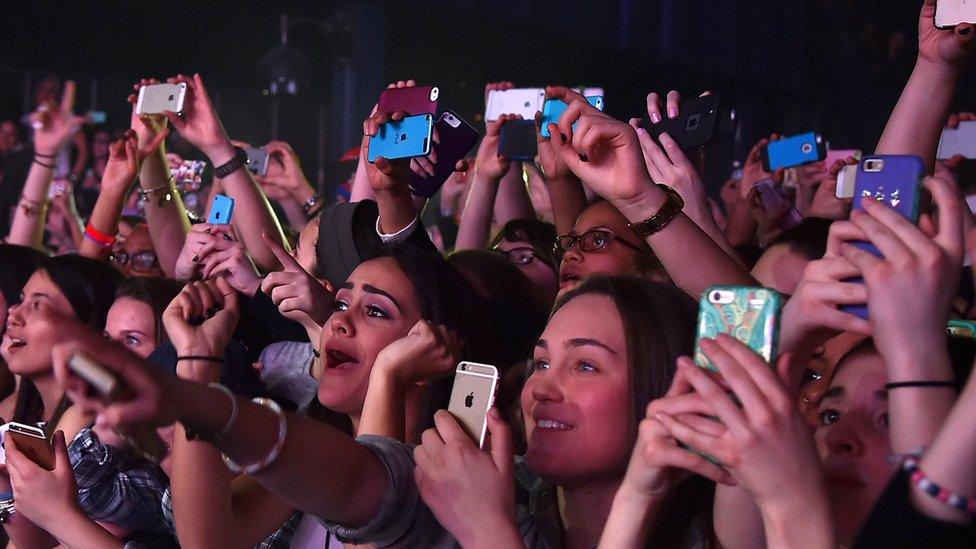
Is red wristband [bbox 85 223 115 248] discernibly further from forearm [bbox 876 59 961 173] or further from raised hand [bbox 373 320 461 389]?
forearm [bbox 876 59 961 173]

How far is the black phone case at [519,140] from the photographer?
10.5ft

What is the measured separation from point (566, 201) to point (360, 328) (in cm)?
99

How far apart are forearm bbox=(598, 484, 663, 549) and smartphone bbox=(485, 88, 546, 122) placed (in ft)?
6.76

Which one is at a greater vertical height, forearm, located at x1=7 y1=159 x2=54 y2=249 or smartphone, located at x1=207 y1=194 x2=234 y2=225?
smartphone, located at x1=207 y1=194 x2=234 y2=225

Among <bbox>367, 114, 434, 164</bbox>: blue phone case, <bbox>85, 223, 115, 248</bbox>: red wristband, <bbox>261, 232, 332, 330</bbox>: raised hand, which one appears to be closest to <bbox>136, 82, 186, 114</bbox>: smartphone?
<bbox>85, 223, 115, 248</bbox>: red wristband

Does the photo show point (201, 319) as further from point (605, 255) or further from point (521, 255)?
point (521, 255)

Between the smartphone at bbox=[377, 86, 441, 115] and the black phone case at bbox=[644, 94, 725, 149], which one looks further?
the smartphone at bbox=[377, 86, 441, 115]

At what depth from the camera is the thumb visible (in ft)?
4.80

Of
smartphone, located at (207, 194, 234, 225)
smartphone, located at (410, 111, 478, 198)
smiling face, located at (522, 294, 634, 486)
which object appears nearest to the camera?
smiling face, located at (522, 294, 634, 486)

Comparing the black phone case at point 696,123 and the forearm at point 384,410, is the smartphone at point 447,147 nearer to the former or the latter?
the black phone case at point 696,123

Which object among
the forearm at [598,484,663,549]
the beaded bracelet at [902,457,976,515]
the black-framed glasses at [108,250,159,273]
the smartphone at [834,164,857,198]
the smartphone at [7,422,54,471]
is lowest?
the smartphone at [7,422,54,471]

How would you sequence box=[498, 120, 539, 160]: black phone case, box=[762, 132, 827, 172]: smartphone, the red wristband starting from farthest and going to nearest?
the red wristband < box=[762, 132, 827, 172]: smartphone < box=[498, 120, 539, 160]: black phone case

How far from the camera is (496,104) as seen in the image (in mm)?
3377

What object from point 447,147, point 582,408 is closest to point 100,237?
point 447,147
